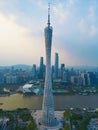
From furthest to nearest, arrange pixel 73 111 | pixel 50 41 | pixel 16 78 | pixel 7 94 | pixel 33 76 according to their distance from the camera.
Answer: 1. pixel 33 76
2. pixel 16 78
3. pixel 7 94
4. pixel 73 111
5. pixel 50 41

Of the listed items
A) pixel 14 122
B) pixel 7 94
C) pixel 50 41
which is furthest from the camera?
pixel 7 94

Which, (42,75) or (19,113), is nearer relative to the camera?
(19,113)

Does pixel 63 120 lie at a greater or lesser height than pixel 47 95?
lesser

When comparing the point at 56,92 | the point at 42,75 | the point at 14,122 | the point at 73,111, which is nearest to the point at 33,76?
the point at 42,75

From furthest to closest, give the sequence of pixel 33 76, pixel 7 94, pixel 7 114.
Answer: pixel 33 76 → pixel 7 94 → pixel 7 114

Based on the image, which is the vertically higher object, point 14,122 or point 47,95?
point 47,95

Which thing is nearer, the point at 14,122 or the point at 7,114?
the point at 14,122

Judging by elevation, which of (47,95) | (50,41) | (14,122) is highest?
(50,41)

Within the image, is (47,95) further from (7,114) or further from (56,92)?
(56,92)

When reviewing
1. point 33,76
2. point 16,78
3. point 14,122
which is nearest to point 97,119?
point 14,122

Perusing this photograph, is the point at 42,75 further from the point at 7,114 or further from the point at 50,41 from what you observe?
the point at 50,41
